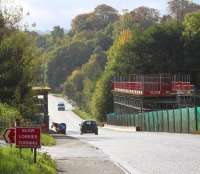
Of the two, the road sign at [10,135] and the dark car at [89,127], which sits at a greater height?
the road sign at [10,135]

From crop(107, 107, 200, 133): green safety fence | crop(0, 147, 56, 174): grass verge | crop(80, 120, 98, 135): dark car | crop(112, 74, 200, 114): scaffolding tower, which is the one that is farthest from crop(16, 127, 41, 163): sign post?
crop(112, 74, 200, 114): scaffolding tower

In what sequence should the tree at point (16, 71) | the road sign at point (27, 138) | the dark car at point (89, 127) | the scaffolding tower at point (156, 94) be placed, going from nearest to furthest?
the road sign at point (27, 138), the tree at point (16, 71), the dark car at point (89, 127), the scaffolding tower at point (156, 94)

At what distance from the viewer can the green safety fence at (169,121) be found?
53.5m

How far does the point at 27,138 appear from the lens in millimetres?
16531

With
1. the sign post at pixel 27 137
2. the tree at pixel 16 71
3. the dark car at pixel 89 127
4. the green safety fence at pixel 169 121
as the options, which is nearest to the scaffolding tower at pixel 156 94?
the green safety fence at pixel 169 121

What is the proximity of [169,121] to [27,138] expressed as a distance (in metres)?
47.0

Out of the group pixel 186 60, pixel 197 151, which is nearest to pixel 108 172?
pixel 197 151

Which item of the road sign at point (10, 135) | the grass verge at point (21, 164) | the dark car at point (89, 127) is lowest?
the dark car at point (89, 127)

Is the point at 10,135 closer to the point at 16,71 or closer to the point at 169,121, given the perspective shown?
the point at 16,71

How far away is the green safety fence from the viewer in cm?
5350

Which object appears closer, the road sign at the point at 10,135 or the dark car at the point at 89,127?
the road sign at the point at 10,135

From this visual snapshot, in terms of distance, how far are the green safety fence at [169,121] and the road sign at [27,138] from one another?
3609 centimetres

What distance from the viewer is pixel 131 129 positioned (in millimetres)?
81625

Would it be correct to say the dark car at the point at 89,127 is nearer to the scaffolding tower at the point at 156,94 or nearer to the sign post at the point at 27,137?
the scaffolding tower at the point at 156,94
